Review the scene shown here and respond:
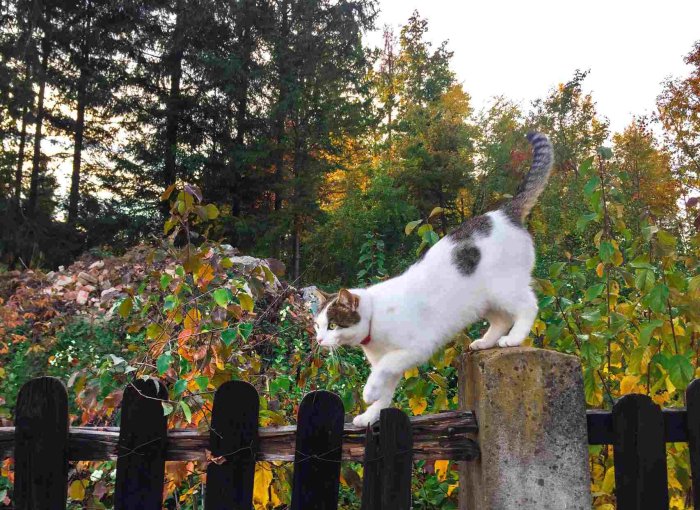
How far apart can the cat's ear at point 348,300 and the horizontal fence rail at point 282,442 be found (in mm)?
302

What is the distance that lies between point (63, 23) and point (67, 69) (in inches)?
44.5

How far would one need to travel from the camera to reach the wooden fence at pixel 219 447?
1.29 meters

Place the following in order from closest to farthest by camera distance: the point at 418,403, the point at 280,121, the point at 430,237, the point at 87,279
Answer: the point at 418,403, the point at 430,237, the point at 87,279, the point at 280,121

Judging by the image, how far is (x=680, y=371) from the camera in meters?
1.57

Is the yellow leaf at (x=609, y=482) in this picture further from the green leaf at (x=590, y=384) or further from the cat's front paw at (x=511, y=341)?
the cat's front paw at (x=511, y=341)

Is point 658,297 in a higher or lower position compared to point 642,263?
lower

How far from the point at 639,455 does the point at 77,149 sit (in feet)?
50.1

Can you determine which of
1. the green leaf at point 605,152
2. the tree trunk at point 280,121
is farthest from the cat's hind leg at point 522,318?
the tree trunk at point 280,121

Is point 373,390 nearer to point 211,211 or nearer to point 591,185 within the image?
point 211,211

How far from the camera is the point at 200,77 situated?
14.6 metres

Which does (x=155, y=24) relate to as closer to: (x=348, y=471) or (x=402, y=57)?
(x=402, y=57)

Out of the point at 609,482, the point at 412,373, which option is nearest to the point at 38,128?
the point at 412,373

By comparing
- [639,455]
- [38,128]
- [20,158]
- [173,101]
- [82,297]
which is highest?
[173,101]

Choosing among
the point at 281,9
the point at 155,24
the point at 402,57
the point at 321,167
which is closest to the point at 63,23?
the point at 155,24
